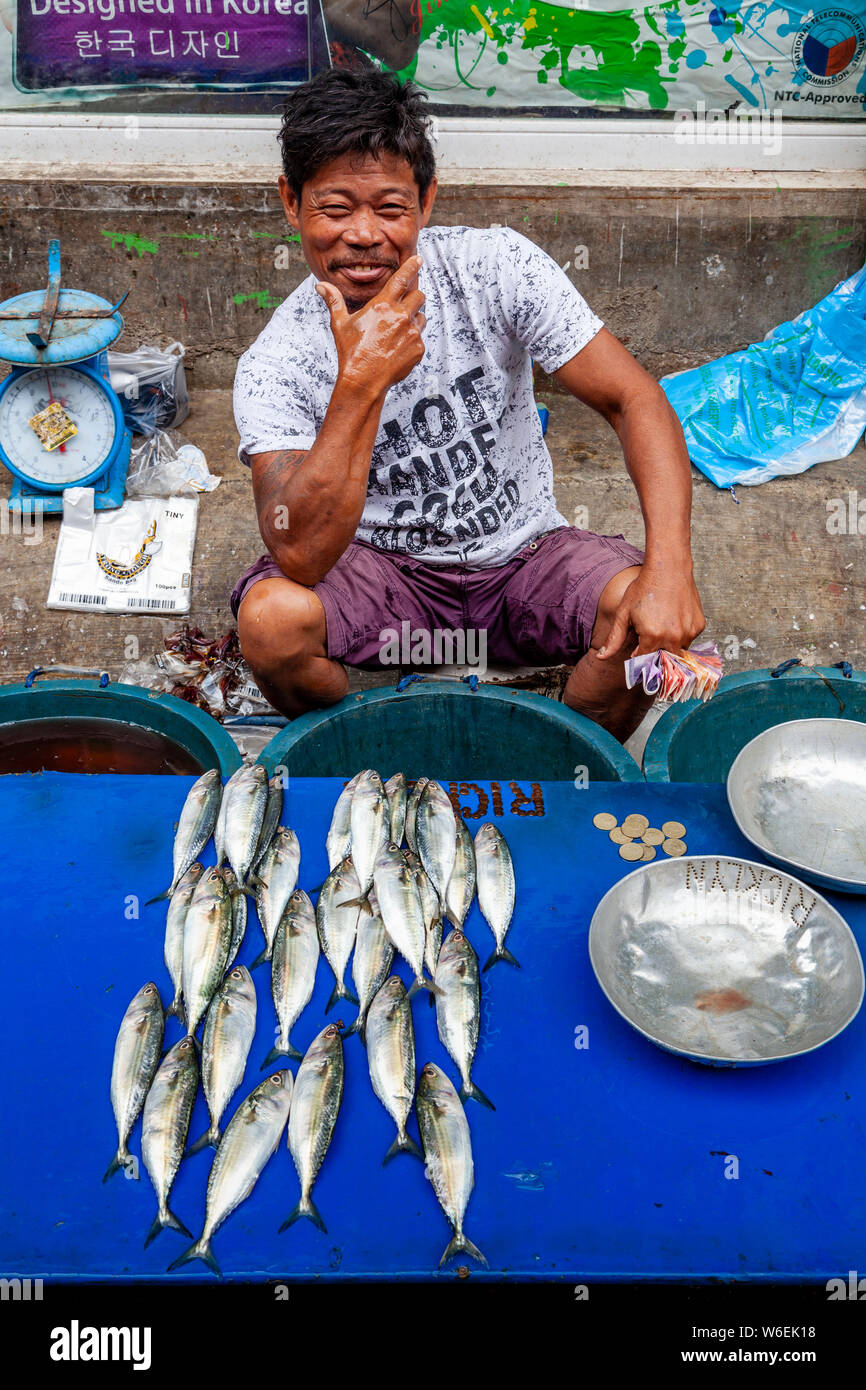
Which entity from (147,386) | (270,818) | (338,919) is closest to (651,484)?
(270,818)

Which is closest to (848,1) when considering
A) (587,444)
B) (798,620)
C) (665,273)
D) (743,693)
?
(665,273)

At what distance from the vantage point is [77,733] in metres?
3.09

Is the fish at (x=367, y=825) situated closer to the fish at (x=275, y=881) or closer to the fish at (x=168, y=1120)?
the fish at (x=275, y=881)

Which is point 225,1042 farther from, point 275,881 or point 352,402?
point 352,402

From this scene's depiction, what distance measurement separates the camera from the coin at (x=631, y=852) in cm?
221

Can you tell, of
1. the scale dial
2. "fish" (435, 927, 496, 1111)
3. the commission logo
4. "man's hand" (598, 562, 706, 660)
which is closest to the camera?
"fish" (435, 927, 496, 1111)

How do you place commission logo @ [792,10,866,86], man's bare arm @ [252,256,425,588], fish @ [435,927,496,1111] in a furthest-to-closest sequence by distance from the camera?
commission logo @ [792,10,866,86] < man's bare arm @ [252,256,425,588] < fish @ [435,927,496,1111]

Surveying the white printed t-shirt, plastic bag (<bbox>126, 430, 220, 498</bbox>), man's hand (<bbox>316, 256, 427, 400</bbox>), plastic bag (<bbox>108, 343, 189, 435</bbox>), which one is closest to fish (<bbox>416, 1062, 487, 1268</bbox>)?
man's hand (<bbox>316, 256, 427, 400</bbox>)

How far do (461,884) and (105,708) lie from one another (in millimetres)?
1409

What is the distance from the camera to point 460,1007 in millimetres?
1865

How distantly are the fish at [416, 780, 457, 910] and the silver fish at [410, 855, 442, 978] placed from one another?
0.04 ft

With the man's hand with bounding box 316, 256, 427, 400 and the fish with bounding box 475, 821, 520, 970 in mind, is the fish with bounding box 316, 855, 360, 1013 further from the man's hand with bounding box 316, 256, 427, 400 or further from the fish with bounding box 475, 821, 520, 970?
the man's hand with bounding box 316, 256, 427, 400

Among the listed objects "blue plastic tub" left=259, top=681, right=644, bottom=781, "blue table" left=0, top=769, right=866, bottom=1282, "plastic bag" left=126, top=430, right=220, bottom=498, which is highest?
"plastic bag" left=126, top=430, right=220, bottom=498

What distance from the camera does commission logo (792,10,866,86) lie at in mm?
5090
